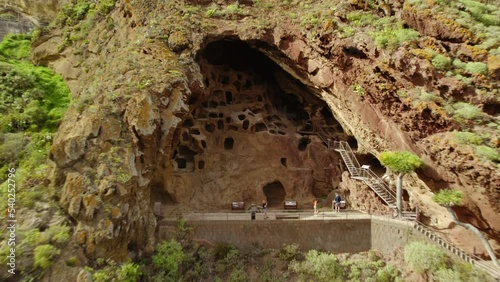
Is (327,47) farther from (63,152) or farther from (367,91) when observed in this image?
(63,152)

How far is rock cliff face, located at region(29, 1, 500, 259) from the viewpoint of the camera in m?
14.1

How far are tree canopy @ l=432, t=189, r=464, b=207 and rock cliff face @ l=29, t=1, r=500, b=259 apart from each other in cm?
49

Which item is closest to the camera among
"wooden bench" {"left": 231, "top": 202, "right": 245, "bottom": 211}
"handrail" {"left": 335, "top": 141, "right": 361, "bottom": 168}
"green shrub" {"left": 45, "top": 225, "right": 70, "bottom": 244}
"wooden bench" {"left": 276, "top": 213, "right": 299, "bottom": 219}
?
"green shrub" {"left": 45, "top": 225, "right": 70, "bottom": 244}

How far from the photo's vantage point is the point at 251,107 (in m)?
24.2

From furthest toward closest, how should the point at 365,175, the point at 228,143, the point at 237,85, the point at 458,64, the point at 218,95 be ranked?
the point at 237,85 → the point at 218,95 → the point at 228,143 → the point at 365,175 → the point at 458,64

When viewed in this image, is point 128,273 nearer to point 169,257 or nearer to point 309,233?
point 169,257

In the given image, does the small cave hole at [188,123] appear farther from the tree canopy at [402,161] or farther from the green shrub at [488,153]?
the green shrub at [488,153]

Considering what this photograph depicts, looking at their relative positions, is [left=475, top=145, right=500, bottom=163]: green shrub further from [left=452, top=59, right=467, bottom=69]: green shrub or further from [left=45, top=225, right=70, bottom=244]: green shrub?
[left=45, top=225, right=70, bottom=244]: green shrub

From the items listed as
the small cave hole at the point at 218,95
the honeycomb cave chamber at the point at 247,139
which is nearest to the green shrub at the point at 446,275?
the honeycomb cave chamber at the point at 247,139

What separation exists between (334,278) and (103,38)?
22.3 meters

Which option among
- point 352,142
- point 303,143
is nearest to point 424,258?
point 352,142

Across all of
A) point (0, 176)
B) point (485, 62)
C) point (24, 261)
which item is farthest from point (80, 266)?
point (485, 62)

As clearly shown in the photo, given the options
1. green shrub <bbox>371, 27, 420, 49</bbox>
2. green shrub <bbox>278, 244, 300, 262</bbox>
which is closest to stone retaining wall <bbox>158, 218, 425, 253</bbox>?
green shrub <bbox>278, 244, 300, 262</bbox>

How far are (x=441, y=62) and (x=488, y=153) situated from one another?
530cm
